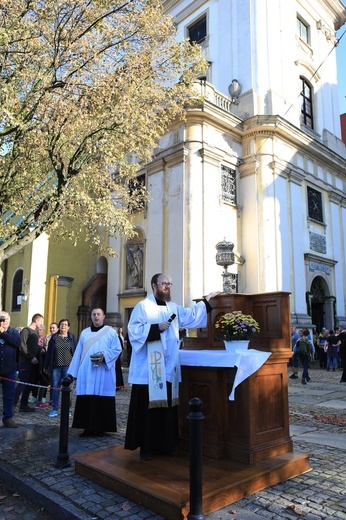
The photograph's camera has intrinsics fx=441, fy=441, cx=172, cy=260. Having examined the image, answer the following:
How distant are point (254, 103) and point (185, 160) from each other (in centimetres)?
498

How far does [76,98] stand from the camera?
1111 centimetres

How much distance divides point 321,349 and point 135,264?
28.7 feet

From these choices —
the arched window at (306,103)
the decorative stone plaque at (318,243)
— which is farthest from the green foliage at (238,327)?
the arched window at (306,103)

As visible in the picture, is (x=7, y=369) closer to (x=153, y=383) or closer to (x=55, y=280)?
(x=153, y=383)

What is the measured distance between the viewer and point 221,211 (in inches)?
737

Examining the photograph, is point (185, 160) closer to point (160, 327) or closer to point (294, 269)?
point (294, 269)

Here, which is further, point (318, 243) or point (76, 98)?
point (318, 243)

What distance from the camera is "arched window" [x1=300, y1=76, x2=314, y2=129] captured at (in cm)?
2358

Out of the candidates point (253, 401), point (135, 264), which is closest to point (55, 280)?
point (135, 264)

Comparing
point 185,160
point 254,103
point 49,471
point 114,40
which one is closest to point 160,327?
point 49,471

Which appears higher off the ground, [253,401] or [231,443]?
[253,401]

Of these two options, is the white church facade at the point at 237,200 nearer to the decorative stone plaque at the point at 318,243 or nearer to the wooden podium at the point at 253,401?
the decorative stone plaque at the point at 318,243

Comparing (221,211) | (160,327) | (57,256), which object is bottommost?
(160,327)

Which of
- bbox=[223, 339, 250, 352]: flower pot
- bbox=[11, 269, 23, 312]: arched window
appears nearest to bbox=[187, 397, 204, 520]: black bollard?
bbox=[223, 339, 250, 352]: flower pot
